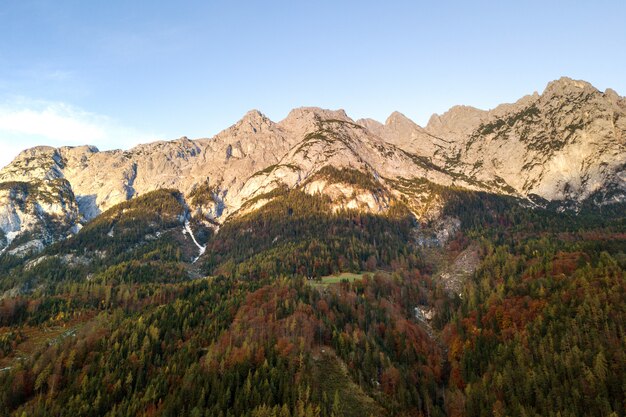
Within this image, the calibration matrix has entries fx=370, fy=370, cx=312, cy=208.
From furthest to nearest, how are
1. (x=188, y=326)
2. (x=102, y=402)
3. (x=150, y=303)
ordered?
1. (x=150, y=303)
2. (x=188, y=326)
3. (x=102, y=402)

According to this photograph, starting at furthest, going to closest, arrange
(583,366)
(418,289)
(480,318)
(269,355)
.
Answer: (418,289) < (480,318) < (269,355) < (583,366)

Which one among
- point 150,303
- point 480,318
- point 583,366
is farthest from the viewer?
point 150,303

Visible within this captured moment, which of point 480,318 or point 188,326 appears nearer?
point 188,326

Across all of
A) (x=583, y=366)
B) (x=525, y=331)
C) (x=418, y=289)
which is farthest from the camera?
(x=418, y=289)

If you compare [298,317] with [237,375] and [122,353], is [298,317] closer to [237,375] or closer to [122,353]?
[237,375]

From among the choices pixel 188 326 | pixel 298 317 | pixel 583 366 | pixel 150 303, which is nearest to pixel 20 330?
pixel 150 303

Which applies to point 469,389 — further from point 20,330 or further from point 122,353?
point 20,330

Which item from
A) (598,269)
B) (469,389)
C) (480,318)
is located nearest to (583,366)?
(469,389)

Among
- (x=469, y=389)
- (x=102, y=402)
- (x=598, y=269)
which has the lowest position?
(x=469, y=389)

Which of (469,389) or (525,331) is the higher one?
(525,331)
